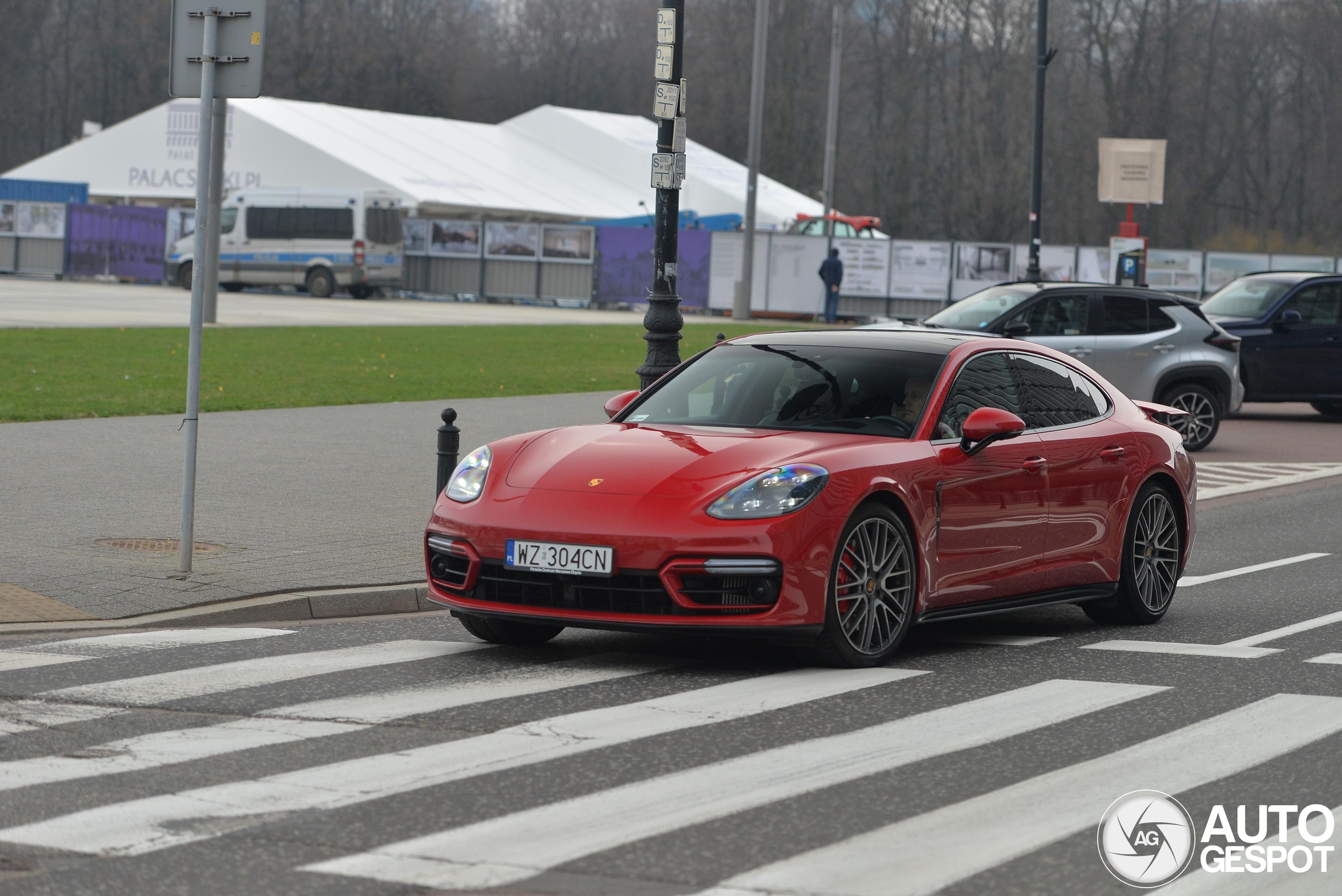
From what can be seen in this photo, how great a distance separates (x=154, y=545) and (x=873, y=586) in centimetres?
431

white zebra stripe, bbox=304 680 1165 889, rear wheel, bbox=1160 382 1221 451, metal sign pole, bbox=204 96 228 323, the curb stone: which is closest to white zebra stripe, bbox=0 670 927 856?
white zebra stripe, bbox=304 680 1165 889

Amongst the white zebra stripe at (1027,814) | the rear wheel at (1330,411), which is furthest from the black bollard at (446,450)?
the rear wheel at (1330,411)

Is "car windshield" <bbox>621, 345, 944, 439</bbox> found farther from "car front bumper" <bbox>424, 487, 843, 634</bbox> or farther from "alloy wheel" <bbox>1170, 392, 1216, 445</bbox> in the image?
"alloy wheel" <bbox>1170, 392, 1216, 445</bbox>

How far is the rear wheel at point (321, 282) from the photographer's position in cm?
4953

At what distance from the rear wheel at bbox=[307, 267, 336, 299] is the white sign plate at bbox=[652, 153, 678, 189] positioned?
120ft

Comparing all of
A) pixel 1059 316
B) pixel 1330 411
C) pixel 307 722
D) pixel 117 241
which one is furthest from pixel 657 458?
pixel 117 241

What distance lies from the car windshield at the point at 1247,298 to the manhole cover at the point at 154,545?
16.1 meters

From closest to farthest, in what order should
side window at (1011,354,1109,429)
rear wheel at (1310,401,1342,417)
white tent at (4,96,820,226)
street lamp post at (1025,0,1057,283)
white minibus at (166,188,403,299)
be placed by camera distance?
side window at (1011,354,1109,429) → rear wheel at (1310,401,1342,417) → street lamp post at (1025,0,1057,283) → white minibus at (166,188,403,299) → white tent at (4,96,820,226)

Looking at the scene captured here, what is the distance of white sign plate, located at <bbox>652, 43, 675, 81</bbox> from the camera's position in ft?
44.6

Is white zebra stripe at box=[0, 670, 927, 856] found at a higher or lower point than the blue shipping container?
lower

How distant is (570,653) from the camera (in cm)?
816

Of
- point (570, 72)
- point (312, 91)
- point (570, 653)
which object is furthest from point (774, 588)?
point (570, 72)

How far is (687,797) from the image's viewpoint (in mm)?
5504

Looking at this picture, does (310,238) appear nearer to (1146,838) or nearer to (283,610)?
(283,610)
